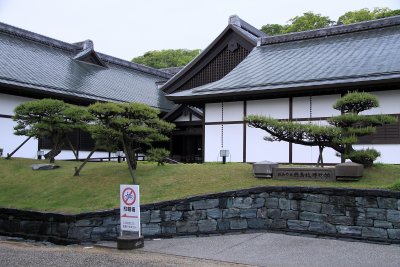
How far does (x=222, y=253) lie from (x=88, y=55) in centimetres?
2357

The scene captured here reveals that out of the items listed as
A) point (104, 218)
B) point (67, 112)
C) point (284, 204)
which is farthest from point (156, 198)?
point (67, 112)

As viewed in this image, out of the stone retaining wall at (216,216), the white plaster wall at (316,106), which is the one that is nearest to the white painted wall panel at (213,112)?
the white plaster wall at (316,106)

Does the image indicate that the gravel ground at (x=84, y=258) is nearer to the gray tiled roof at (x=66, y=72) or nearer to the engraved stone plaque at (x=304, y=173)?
the engraved stone plaque at (x=304, y=173)

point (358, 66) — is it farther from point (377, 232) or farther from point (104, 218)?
point (104, 218)

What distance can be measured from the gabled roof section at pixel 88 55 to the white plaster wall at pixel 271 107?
15767 mm

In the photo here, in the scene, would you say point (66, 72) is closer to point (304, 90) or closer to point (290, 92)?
point (290, 92)

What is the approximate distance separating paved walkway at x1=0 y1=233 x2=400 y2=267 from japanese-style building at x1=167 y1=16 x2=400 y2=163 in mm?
6765

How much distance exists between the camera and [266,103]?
1684 centimetres

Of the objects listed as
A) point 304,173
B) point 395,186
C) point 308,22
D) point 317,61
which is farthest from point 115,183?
point 308,22

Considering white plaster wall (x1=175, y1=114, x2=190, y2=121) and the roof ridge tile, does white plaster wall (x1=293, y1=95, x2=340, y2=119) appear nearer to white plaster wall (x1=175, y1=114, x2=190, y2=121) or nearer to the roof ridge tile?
the roof ridge tile

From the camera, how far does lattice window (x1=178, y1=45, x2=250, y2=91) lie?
22.4m

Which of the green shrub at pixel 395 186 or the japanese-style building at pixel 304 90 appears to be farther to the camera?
the japanese-style building at pixel 304 90

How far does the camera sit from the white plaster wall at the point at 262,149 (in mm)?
16281

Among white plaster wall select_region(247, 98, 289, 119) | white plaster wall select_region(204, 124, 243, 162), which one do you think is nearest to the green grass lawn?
white plaster wall select_region(204, 124, 243, 162)
